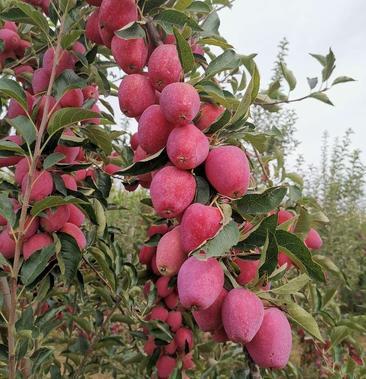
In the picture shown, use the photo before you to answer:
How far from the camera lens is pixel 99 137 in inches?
36.0

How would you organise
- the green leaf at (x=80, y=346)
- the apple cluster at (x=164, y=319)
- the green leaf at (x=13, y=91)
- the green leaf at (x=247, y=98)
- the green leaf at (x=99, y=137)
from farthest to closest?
the green leaf at (x=80, y=346) < the apple cluster at (x=164, y=319) < the green leaf at (x=99, y=137) < the green leaf at (x=13, y=91) < the green leaf at (x=247, y=98)

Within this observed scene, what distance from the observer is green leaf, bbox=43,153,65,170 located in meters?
0.80

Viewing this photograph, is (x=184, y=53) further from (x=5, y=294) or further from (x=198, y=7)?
(x=5, y=294)

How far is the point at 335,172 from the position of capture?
4410 millimetres

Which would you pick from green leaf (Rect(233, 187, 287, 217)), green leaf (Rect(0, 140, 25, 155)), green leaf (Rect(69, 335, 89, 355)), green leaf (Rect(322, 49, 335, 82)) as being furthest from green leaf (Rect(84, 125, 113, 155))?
green leaf (Rect(69, 335, 89, 355))

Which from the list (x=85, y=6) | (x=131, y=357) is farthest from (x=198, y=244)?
(x=131, y=357)

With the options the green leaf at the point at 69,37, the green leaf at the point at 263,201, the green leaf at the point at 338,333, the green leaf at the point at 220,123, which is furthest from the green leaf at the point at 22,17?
the green leaf at the point at 338,333

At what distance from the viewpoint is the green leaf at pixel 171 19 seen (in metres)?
0.75

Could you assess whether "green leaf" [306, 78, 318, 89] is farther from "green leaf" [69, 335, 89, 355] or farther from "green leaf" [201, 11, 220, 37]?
"green leaf" [69, 335, 89, 355]

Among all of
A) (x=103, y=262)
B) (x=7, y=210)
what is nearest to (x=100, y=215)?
(x=103, y=262)

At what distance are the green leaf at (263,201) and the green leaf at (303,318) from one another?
150 mm

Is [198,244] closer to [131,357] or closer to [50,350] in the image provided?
[50,350]

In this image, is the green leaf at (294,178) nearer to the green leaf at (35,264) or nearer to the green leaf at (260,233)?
the green leaf at (260,233)

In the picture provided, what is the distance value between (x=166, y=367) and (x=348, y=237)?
2991mm
